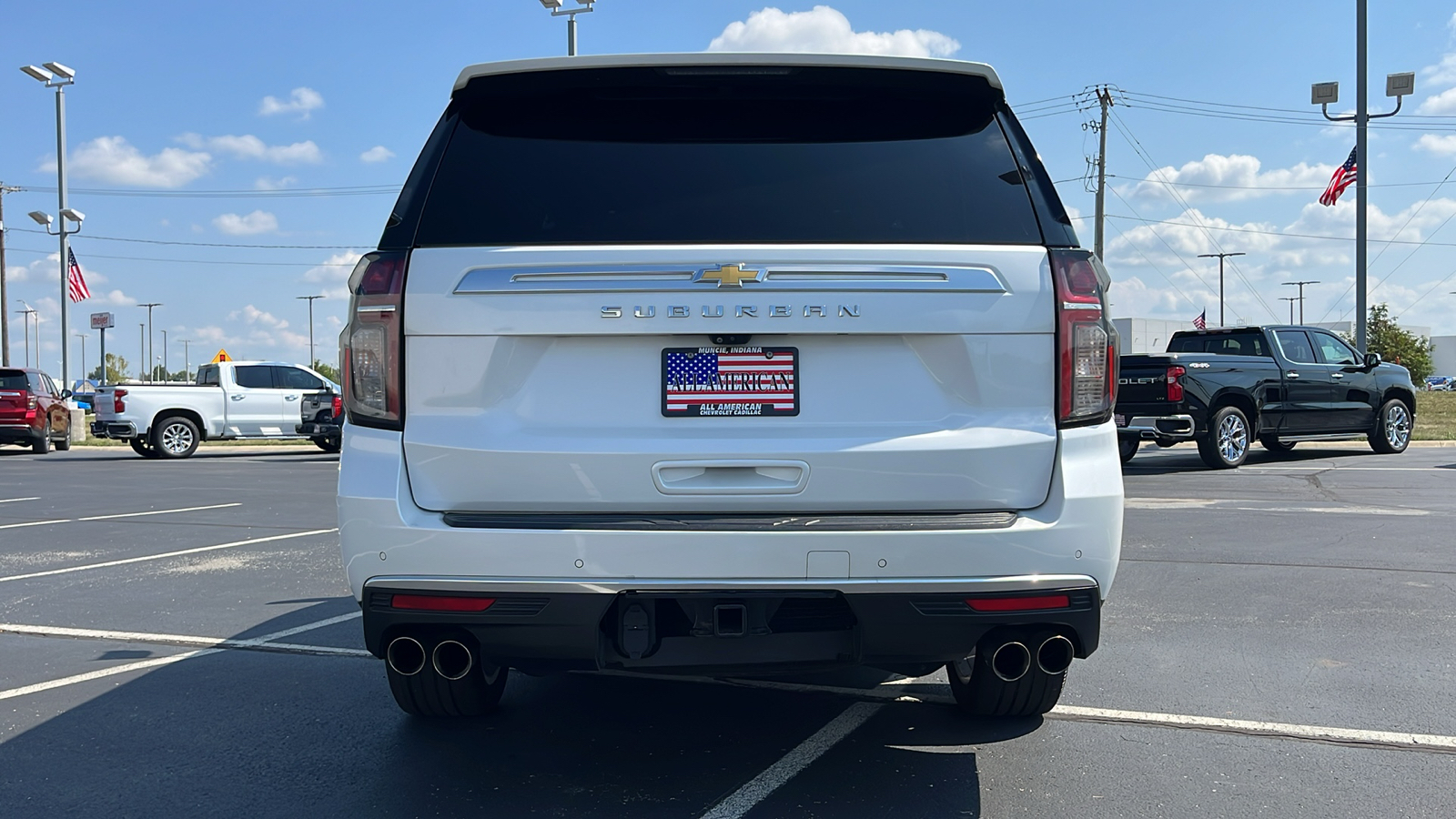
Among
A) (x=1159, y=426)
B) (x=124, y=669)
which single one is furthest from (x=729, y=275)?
(x=1159, y=426)

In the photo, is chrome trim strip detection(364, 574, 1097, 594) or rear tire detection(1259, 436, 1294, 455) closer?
chrome trim strip detection(364, 574, 1097, 594)

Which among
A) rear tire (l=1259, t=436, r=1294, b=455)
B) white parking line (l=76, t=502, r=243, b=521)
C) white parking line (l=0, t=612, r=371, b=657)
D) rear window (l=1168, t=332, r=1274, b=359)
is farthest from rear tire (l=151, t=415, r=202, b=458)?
rear tire (l=1259, t=436, r=1294, b=455)

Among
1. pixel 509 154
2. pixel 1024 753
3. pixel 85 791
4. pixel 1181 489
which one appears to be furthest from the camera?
pixel 1181 489

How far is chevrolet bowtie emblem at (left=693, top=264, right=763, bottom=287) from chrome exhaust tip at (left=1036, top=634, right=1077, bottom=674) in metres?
1.34

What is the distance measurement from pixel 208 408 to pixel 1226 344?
60.5 feet

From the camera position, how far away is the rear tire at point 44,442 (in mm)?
24625

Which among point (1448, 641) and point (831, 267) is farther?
point (1448, 641)

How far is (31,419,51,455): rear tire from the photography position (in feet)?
80.8

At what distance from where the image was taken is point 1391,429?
1770 cm

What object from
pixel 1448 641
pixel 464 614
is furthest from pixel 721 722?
pixel 1448 641

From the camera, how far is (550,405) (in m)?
3.19

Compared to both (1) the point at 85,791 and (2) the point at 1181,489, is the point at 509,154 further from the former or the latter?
(2) the point at 1181,489

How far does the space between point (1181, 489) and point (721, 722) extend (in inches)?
379

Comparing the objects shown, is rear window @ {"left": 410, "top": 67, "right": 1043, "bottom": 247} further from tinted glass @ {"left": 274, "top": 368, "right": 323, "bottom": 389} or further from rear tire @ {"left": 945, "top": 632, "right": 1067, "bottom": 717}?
tinted glass @ {"left": 274, "top": 368, "right": 323, "bottom": 389}
